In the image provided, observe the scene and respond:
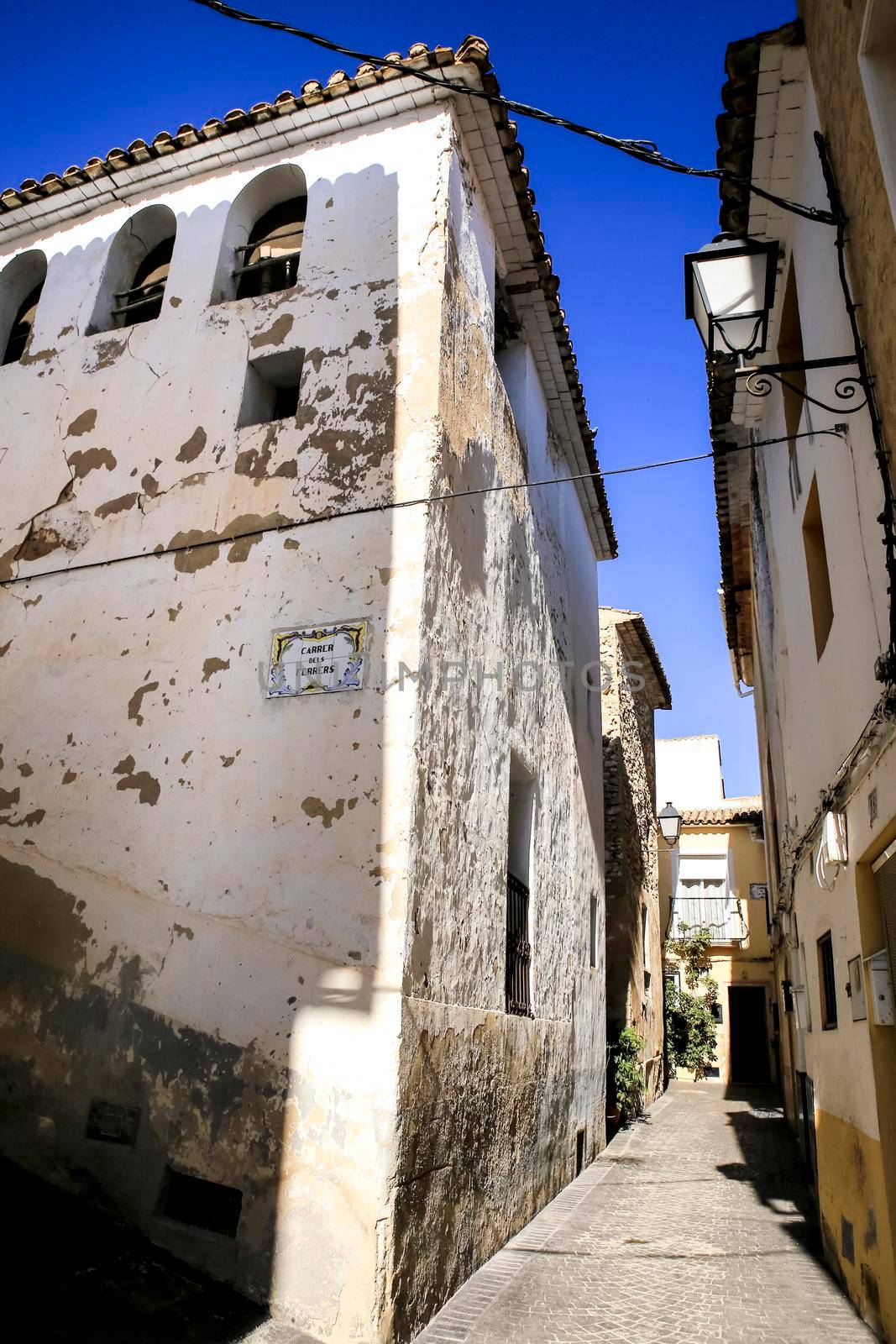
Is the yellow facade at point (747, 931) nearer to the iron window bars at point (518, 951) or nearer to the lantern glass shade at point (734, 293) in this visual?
the iron window bars at point (518, 951)

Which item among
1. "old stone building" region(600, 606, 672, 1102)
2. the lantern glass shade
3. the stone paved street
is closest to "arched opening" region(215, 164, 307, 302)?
the lantern glass shade

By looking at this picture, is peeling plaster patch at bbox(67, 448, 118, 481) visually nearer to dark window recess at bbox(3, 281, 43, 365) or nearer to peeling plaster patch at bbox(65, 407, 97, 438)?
peeling plaster patch at bbox(65, 407, 97, 438)

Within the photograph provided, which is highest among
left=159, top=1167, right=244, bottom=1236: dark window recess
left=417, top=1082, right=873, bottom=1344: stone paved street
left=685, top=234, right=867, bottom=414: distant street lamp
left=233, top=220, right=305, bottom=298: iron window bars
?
left=233, top=220, right=305, bottom=298: iron window bars

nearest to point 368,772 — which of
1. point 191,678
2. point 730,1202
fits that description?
point 191,678

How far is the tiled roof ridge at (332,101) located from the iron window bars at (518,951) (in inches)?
121

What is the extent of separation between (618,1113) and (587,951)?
10.1 feet

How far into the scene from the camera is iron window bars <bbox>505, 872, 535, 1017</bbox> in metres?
6.26

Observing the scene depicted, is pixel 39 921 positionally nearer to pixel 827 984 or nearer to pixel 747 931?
pixel 827 984

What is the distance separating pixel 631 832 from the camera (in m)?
13.7

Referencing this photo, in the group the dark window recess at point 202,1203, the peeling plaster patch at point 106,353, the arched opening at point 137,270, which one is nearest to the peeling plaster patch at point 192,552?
the peeling plaster patch at point 106,353

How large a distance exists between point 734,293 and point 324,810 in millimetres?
3235

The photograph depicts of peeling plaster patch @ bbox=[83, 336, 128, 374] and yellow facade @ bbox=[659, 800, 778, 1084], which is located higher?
peeling plaster patch @ bbox=[83, 336, 128, 374]

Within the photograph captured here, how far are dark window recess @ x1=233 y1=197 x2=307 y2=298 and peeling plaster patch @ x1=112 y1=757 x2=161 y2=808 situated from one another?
3466mm

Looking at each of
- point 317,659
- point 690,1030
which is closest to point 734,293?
point 317,659
